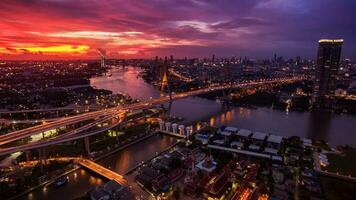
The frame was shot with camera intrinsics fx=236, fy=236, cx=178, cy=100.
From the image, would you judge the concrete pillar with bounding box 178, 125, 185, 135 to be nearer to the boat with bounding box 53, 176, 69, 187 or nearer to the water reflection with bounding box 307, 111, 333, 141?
the boat with bounding box 53, 176, 69, 187

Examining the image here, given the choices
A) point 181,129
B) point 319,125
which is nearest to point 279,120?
point 319,125

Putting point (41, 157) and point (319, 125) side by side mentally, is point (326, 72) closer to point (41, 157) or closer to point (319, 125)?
point (319, 125)

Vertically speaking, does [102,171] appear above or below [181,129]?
below

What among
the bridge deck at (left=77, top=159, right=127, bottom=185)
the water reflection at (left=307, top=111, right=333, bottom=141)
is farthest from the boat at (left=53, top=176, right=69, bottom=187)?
the water reflection at (left=307, top=111, right=333, bottom=141)

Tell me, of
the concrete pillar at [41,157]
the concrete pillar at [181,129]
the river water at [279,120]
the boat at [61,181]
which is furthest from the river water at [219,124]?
the concrete pillar at [41,157]

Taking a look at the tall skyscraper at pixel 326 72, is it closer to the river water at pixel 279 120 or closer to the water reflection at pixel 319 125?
the water reflection at pixel 319 125

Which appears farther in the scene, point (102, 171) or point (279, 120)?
point (279, 120)
